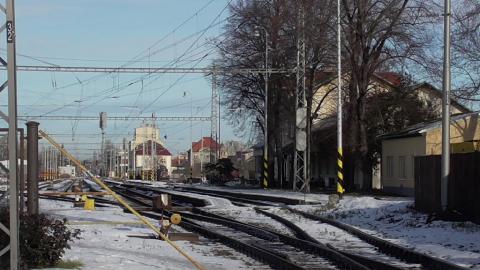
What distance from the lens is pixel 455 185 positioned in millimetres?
19438

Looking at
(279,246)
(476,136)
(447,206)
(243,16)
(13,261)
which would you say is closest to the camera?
(13,261)

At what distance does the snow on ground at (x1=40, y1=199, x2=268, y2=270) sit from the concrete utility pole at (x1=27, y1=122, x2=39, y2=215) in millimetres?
1061

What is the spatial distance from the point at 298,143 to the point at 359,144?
5656 millimetres

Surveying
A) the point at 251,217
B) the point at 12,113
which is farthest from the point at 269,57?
the point at 12,113

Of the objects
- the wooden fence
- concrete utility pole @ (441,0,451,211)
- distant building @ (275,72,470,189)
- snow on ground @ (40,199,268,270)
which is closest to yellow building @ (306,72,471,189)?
distant building @ (275,72,470,189)

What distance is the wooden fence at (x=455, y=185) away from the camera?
18.2 m

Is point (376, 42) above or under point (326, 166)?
above

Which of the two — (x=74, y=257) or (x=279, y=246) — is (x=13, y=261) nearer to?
(x=74, y=257)

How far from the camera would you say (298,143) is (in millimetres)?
38969

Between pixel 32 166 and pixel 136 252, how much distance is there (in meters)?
3.43

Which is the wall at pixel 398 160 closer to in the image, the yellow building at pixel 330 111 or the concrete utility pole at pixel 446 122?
the yellow building at pixel 330 111

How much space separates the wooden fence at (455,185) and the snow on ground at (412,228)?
0.48 meters

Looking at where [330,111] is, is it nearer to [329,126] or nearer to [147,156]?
[329,126]

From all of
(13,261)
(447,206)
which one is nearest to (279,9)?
(447,206)
